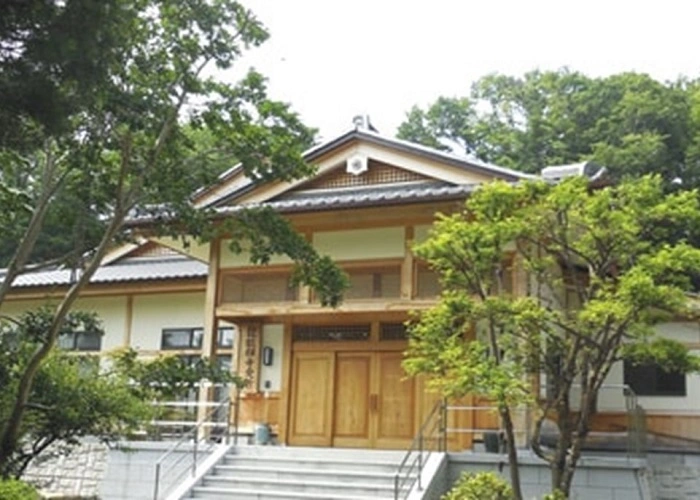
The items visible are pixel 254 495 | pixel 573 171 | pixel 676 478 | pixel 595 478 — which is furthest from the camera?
pixel 573 171

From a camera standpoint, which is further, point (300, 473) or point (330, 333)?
point (330, 333)

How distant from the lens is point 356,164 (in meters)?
16.7

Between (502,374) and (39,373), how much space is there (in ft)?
18.1

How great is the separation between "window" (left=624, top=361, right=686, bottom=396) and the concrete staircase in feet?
18.0

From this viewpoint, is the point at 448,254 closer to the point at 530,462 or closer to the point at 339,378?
the point at 530,462

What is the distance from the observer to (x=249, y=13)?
403 inches

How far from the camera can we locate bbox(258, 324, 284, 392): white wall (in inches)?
667

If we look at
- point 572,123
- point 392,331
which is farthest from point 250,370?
point 572,123

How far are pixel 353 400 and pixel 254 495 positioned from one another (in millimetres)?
3202

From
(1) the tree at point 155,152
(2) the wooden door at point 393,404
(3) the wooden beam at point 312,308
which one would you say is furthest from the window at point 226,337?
(1) the tree at point 155,152

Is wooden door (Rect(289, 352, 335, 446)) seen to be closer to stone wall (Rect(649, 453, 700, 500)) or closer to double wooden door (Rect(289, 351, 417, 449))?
double wooden door (Rect(289, 351, 417, 449))

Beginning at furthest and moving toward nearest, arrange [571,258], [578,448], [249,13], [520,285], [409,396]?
1. [409,396]
2. [520,285]
3. [571,258]
4. [578,448]
5. [249,13]

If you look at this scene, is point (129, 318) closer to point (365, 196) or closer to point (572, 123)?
point (365, 196)

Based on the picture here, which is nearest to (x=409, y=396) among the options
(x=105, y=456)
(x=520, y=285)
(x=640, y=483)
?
(x=520, y=285)
